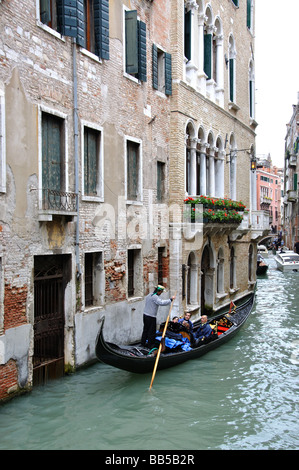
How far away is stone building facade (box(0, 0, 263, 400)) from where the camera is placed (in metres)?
7.38

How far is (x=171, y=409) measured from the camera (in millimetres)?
7434

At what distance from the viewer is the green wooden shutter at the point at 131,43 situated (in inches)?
407

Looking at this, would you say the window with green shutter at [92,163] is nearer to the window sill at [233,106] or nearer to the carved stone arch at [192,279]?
the carved stone arch at [192,279]

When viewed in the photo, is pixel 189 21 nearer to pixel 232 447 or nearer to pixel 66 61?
pixel 66 61

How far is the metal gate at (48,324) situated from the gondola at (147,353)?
0.84 m

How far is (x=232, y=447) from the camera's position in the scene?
6246mm

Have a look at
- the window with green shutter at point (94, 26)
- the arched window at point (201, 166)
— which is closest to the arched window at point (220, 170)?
the arched window at point (201, 166)

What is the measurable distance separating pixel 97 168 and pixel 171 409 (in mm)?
4420

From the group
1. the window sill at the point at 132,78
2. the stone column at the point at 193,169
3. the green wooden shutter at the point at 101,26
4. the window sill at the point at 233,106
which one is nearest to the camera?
the green wooden shutter at the point at 101,26

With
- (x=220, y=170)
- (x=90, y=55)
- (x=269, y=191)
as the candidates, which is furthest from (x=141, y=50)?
(x=269, y=191)

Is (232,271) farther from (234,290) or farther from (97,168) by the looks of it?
(97,168)

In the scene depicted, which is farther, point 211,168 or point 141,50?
point 211,168

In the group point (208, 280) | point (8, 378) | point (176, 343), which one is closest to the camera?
point (8, 378)
